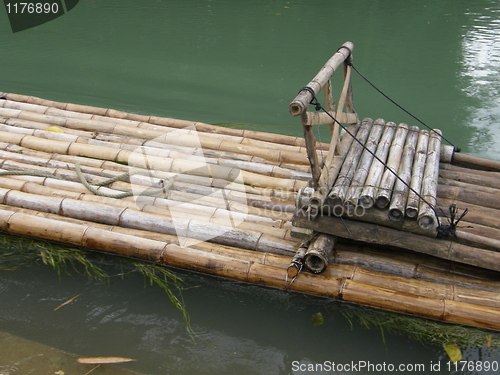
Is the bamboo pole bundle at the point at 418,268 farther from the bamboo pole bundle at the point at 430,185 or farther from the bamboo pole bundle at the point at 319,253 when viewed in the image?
the bamboo pole bundle at the point at 430,185

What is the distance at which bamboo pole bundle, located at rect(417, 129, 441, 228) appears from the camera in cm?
309

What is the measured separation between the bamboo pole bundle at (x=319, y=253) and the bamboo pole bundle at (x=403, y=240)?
7 centimetres

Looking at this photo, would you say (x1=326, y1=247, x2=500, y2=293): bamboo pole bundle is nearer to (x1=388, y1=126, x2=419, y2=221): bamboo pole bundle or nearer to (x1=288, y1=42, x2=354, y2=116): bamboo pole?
(x1=388, y1=126, x2=419, y2=221): bamboo pole bundle

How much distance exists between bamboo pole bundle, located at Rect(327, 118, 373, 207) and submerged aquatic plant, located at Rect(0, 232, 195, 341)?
1289 mm

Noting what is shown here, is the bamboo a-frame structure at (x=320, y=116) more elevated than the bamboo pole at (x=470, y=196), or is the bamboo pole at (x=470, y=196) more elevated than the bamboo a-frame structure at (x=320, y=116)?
the bamboo a-frame structure at (x=320, y=116)

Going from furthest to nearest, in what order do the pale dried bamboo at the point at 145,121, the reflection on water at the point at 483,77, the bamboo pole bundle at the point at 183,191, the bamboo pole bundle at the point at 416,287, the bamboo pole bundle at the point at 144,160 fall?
the reflection on water at the point at 483,77 → the pale dried bamboo at the point at 145,121 → the bamboo pole bundle at the point at 144,160 → the bamboo pole bundle at the point at 183,191 → the bamboo pole bundle at the point at 416,287

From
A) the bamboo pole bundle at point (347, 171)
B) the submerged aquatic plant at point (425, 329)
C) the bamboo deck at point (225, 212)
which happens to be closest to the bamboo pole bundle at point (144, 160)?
the bamboo deck at point (225, 212)

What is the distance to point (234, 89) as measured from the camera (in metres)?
6.88

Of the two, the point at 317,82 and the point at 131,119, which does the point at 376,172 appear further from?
the point at 131,119

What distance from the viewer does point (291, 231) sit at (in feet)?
11.4

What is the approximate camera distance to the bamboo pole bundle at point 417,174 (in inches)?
123

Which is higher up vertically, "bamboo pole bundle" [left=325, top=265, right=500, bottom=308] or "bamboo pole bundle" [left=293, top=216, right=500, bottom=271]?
"bamboo pole bundle" [left=293, top=216, right=500, bottom=271]

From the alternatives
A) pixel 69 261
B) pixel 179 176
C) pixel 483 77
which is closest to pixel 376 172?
pixel 179 176

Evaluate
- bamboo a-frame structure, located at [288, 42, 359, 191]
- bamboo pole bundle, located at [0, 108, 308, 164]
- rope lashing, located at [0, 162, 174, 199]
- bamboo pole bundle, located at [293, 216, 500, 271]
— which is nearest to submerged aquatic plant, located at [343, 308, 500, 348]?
bamboo pole bundle, located at [293, 216, 500, 271]
